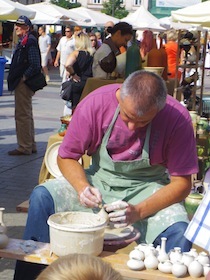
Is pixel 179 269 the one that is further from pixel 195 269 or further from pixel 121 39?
pixel 121 39

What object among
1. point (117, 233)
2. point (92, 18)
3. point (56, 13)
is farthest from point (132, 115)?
point (92, 18)

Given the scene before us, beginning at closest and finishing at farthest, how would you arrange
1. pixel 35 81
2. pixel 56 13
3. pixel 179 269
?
1. pixel 179 269
2. pixel 35 81
3. pixel 56 13

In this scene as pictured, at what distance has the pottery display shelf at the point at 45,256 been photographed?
2.67 meters

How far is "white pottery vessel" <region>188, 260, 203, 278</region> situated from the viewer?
263cm

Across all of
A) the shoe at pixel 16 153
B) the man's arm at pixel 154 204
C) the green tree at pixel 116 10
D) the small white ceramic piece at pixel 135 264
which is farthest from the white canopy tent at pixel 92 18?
the green tree at pixel 116 10

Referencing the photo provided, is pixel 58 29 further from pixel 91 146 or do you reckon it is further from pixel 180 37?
pixel 91 146

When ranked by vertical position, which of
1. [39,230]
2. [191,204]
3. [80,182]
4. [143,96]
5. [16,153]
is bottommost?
[16,153]

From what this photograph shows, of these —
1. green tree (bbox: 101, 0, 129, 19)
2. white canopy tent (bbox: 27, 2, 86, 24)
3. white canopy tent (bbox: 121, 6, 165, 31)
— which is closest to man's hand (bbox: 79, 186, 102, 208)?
white canopy tent (bbox: 121, 6, 165, 31)

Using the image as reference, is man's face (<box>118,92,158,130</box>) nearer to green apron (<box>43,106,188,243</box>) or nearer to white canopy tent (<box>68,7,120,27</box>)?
green apron (<box>43,106,188,243</box>)

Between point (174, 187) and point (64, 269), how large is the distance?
4.66 feet

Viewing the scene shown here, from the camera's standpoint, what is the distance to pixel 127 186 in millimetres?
3254

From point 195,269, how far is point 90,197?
0.64 meters

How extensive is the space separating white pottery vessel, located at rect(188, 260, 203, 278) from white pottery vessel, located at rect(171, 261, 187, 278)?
0.03 m

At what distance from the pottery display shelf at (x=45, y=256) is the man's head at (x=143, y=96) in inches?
26.1
